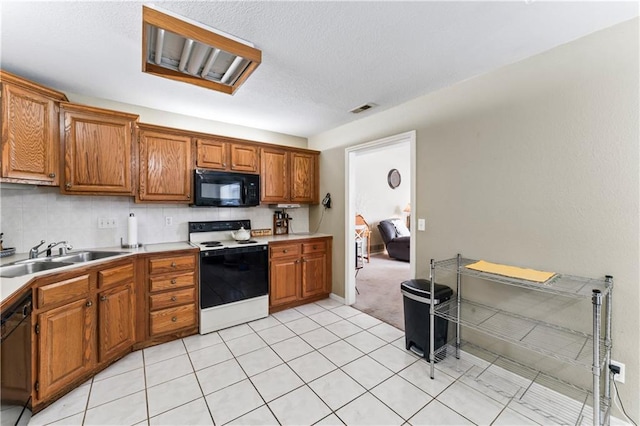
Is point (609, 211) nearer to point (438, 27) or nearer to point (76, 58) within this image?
point (438, 27)

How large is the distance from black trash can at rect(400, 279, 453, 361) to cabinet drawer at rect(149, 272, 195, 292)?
6.99 feet

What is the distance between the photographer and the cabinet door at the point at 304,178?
3.77 metres

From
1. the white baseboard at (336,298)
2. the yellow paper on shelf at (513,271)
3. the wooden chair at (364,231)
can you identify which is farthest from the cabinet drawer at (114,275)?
the wooden chair at (364,231)

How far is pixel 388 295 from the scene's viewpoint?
396cm

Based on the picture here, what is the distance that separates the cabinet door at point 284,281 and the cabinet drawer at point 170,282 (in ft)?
2.97

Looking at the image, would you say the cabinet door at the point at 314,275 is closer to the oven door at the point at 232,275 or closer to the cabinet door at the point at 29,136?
the oven door at the point at 232,275

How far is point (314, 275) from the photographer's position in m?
3.64

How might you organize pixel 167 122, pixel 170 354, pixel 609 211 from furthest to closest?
pixel 167 122
pixel 170 354
pixel 609 211

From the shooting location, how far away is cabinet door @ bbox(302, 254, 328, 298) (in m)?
3.53

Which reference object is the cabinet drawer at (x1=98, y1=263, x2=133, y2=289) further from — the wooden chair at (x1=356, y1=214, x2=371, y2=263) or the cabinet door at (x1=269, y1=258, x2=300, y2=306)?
the wooden chair at (x1=356, y1=214, x2=371, y2=263)

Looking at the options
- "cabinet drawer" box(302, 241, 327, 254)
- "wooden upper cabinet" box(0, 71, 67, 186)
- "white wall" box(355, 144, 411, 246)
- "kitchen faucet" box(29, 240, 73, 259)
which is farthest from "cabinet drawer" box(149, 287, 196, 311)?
"white wall" box(355, 144, 411, 246)

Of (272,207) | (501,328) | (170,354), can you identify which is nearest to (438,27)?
(501,328)

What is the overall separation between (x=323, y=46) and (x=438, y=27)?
0.73 meters

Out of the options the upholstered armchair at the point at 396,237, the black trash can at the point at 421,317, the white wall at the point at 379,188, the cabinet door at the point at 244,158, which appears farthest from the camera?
the white wall at the point at 379,188
